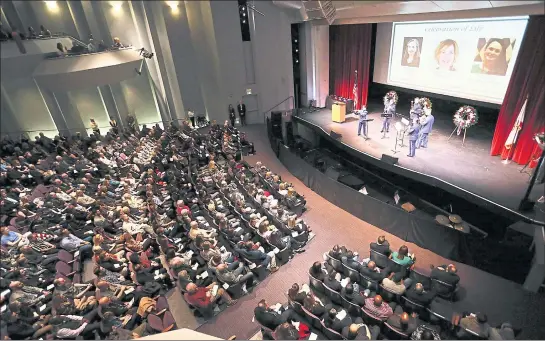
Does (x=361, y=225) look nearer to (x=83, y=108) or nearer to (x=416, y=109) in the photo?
(x=416, y=109)

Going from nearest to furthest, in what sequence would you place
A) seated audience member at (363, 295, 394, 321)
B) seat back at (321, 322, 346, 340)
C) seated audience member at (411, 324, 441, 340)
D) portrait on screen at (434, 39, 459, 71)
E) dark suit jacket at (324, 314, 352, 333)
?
seated audience member at (411, 324, 441, 340) → seat back at (321, 322, 346, 340) → dark suit jacket at (324, 314, 352, 333) → seated audience member at (363, 295, 394, 321) → portrait on screen at (434, 39, 459, 71)

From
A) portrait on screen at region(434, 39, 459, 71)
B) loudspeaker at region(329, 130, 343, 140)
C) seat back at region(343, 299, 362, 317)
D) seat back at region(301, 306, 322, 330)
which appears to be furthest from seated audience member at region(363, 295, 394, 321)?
portrait on screen at region(434, 39, 459, 71)

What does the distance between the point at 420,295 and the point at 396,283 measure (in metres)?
0.38

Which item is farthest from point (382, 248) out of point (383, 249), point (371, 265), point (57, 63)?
point (57, 63)

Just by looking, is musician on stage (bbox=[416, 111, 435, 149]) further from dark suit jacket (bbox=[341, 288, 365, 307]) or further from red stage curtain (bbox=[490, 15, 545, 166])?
dark suit jacket (bbox=[341, 288, 365, 307])

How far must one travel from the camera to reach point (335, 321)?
179 inches

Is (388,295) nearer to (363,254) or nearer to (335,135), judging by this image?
(363,254)

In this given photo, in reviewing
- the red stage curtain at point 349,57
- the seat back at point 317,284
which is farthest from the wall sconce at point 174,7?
the seat back at point 317,284

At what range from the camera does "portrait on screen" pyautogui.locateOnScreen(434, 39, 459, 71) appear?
8.44 m

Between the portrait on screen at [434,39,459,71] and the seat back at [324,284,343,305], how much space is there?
739 cm

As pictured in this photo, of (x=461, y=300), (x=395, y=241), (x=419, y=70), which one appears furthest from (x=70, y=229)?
(x=419, y=70)

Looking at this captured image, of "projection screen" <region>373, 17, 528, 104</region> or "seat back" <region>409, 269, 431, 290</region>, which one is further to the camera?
"projection screen" <region>373, 17, 528, 104</region>

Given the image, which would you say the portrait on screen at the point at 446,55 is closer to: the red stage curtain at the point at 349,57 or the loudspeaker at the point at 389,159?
the red stage curtain at the point at 349,57

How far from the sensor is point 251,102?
15.5 metres
